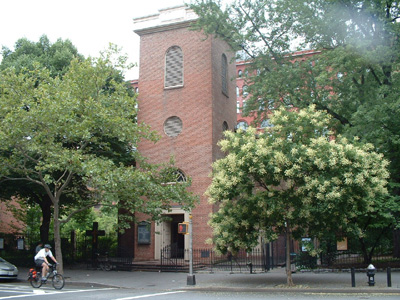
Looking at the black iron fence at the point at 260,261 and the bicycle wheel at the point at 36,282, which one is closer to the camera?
the bicycle wheel at the point at 36,282

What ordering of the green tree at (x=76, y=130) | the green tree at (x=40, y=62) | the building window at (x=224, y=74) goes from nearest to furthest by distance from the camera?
the green tree at (x=76, y=130) → the green tree at (x=40, y=62) → the building window at (x=224, y=74)

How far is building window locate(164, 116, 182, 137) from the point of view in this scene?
2752cm

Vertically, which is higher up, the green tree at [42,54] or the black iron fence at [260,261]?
the green tree at [42,54]

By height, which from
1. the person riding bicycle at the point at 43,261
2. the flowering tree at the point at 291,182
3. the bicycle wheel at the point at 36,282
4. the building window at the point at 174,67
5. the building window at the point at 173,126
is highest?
the building window at the point at 174,67

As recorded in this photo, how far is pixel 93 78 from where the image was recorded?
19.8 meters

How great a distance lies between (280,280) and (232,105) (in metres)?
15.3

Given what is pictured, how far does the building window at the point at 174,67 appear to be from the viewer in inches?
1104

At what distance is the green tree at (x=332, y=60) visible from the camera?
19.8 meters

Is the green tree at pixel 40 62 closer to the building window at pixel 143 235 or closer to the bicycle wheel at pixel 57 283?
the building window at pixel 143 235

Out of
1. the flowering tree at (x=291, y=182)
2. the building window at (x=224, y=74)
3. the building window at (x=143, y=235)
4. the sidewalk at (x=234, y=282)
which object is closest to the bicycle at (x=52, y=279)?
the sidewalk at (x=234, y=282)

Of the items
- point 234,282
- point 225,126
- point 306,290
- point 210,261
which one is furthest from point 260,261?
point 306,290

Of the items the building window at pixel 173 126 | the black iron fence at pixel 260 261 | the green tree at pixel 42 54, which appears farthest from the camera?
the building window at pixel 173 126

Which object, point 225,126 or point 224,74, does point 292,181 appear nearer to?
point 225,126

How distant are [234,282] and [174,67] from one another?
15.3 m
